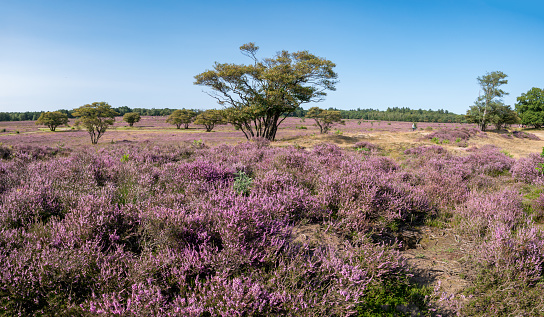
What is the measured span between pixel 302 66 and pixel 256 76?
13.8ft

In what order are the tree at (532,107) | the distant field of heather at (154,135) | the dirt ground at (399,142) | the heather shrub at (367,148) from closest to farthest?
the heather shrub at (367,148), the dirt ground at (399,142), the distant field of heather at (154,135), the tree at (532,107)

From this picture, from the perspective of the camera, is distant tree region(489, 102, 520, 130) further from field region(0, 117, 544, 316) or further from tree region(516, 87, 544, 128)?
field region(0, 117, 544, 316)

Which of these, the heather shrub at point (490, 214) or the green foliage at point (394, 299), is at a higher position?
the heather shrub at point (490, 214)

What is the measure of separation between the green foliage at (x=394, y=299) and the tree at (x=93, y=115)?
40244 millimetres

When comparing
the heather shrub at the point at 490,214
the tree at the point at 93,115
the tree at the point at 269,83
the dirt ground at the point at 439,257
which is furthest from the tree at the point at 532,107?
the tree at the point at 93,115

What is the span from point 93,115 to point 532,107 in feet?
257

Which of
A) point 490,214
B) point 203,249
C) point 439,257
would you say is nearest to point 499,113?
point 490,214

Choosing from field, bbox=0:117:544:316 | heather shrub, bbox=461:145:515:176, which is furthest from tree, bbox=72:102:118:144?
heather shrub, bbox=461:145:515:176

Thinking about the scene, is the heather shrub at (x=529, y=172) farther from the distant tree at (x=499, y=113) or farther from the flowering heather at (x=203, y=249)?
the distant tree at (x=499, y=113)

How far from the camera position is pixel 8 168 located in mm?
5051

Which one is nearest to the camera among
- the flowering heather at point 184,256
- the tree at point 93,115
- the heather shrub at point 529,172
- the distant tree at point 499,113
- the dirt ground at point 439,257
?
the flowering heather at point 184,256

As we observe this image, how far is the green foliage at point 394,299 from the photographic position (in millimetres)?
2109

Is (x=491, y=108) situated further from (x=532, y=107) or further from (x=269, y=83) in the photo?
(x=269, y=83)

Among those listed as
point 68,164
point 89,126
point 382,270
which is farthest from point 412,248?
point 89,126
